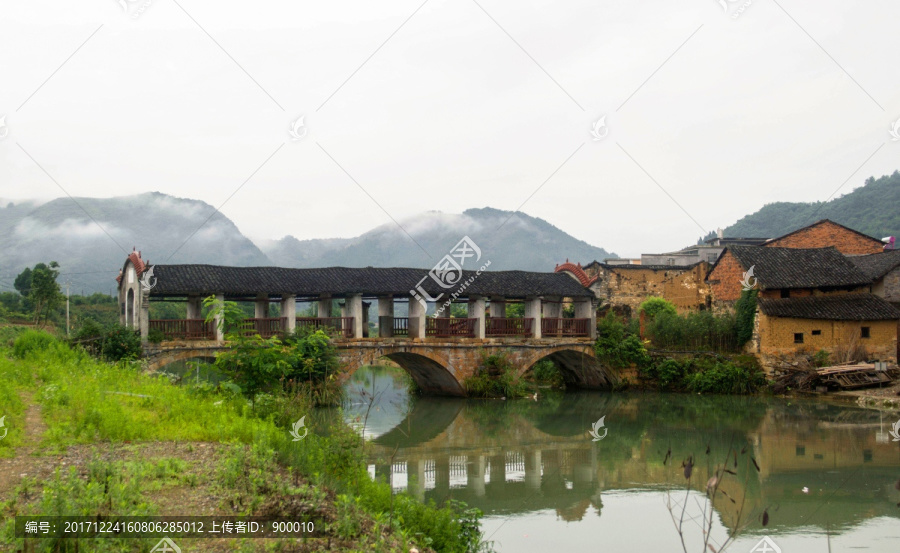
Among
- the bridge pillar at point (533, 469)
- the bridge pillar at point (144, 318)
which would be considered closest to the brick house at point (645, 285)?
the bridge pillar at point (533, 469)

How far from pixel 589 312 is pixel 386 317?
22.8ft

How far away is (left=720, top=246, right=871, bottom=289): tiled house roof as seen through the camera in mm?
22109

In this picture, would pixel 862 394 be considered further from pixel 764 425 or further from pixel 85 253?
pixel 85 253

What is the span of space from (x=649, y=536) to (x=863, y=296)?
56.0 ft

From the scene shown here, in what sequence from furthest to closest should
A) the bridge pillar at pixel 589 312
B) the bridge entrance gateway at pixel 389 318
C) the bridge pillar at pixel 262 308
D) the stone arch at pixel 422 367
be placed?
the bridge pillar at pixel 589 312 → the bridge pillar at pixel 262 308 → the stone arch at pixel 422 367 → the bridge entrance gateway at pixel 389 318

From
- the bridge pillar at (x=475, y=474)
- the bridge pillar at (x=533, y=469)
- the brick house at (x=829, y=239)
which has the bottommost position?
the bridge pillar at (x=533, y=469)

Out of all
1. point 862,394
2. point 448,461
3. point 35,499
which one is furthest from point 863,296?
point 35,499

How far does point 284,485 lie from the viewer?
6.55 meters

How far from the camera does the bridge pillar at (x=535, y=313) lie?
73.9 ft

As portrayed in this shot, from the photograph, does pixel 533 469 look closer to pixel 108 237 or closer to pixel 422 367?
pixel 422 367

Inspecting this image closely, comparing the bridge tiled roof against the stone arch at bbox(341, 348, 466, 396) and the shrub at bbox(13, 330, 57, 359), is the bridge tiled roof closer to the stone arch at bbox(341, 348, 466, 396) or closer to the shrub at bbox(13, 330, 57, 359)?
the stone arch at bbox(341, 348, 466, 396)

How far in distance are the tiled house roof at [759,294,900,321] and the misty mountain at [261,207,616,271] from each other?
66.0m

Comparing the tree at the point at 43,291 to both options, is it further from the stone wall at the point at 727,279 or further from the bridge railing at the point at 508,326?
the stone wall at the point at 727,279

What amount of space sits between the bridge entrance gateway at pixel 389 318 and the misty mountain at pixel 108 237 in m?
56.1
